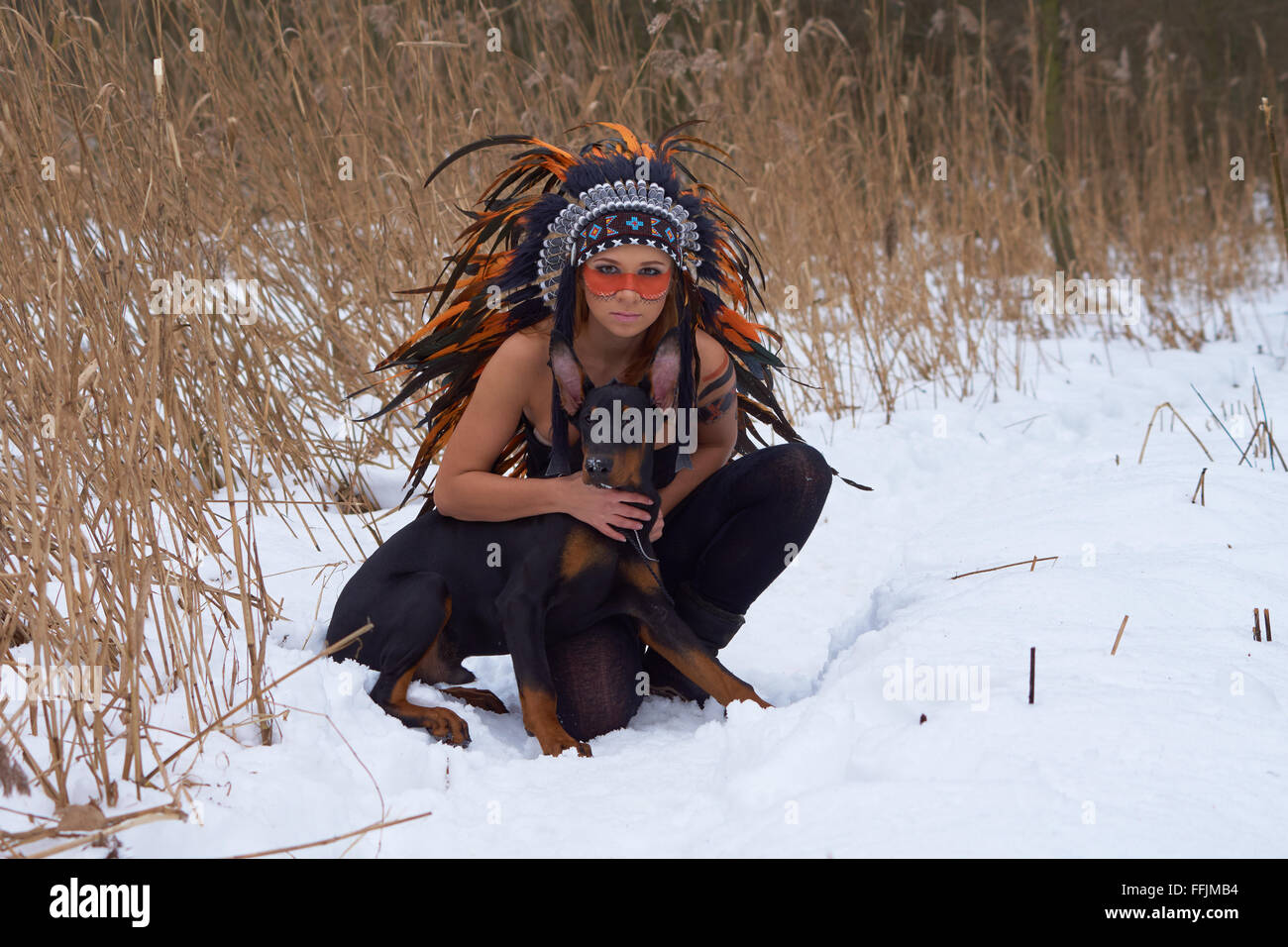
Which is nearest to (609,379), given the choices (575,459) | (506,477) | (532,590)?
(575,459)

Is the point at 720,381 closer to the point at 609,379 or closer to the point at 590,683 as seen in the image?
the point at 609,379

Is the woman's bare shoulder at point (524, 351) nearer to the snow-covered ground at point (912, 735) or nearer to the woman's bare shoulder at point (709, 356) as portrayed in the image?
the woman's bare shoulder at point (709, 356)

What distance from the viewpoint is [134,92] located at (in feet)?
8.55

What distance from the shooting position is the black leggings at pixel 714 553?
7.12ft

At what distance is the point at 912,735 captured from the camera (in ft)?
5.24

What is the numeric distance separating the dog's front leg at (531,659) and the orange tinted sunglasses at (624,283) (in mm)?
517

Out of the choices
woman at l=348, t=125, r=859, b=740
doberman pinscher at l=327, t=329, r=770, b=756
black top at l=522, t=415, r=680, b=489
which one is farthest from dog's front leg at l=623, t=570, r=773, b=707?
black top at l=522, t=415, r=680, b=489

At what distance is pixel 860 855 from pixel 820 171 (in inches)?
143

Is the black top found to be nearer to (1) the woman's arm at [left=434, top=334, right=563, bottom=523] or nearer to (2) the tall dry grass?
(1) the woman's arm at [left=434, top=334, right=563, bottom=523]

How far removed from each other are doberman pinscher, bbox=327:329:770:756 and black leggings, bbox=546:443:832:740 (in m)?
0.07

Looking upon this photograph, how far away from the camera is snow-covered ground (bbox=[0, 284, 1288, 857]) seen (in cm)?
141

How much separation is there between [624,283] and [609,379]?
0.23 metres

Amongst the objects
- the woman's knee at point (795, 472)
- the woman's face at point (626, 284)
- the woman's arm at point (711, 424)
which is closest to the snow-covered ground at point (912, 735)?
the woman's knee at point (795, 472)
